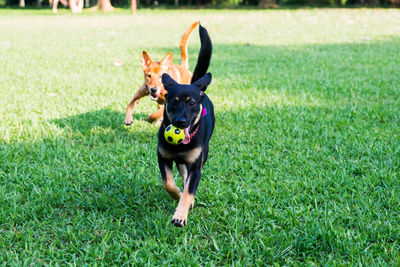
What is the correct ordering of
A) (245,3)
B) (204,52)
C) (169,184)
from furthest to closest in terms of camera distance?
(245,3)
(204,52)
(169,184)

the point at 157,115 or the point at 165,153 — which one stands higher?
the point at 165,153

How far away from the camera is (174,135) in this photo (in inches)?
104

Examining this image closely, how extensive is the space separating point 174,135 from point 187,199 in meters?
0.44

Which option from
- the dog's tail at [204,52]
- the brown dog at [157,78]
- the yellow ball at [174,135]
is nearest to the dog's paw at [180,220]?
the yellow ball at [174,135]

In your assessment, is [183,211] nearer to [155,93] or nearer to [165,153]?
[165,153]

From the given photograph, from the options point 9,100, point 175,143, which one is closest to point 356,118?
point 175,143

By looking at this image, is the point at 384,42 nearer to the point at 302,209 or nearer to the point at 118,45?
the point at 118,45

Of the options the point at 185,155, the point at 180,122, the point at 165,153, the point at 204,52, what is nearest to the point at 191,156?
the point at 185,155

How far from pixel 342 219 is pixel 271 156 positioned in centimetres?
125

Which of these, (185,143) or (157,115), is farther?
(157,115)

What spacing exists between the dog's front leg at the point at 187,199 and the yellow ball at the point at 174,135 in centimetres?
23

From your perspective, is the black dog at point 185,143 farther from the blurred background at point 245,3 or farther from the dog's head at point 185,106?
the blurred background at point 245,3

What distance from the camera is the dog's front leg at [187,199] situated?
8.59 ft

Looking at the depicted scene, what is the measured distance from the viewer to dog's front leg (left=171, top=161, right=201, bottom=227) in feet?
8.59
